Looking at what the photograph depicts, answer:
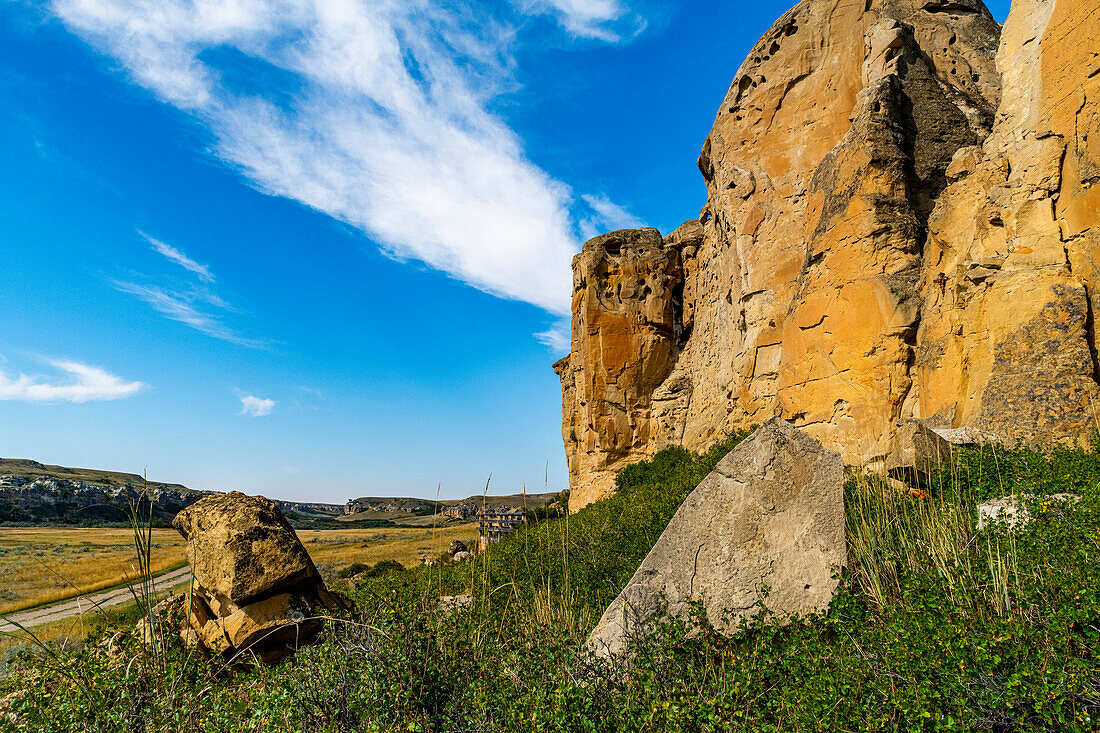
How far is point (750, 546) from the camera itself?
4.25 m

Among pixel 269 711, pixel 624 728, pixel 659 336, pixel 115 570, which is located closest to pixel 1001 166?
pixel 624 728

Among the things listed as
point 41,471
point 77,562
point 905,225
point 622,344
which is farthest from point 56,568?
point 41,471

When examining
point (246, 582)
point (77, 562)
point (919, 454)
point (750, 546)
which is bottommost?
point (77, 562)

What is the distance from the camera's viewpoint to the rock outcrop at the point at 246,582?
6.66 metres

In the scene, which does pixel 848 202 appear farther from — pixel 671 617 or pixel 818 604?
pixel 671 617

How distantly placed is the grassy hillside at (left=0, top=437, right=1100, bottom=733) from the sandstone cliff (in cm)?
416

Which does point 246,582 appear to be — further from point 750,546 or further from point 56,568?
point 56,568

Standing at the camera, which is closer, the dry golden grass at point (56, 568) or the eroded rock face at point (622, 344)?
the dry golden grass at point (56, 568)

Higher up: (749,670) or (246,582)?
(749,670)

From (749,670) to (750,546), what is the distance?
1.23 m

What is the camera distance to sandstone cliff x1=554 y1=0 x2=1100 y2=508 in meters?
7.47

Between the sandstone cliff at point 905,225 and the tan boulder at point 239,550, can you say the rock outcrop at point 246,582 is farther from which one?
the sandstone cliff at point 905,225

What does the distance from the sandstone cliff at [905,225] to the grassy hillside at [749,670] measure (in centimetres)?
416

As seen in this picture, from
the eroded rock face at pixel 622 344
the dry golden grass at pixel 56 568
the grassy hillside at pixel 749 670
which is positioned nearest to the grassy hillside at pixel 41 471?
the dry golden grass at pixel 56 568
